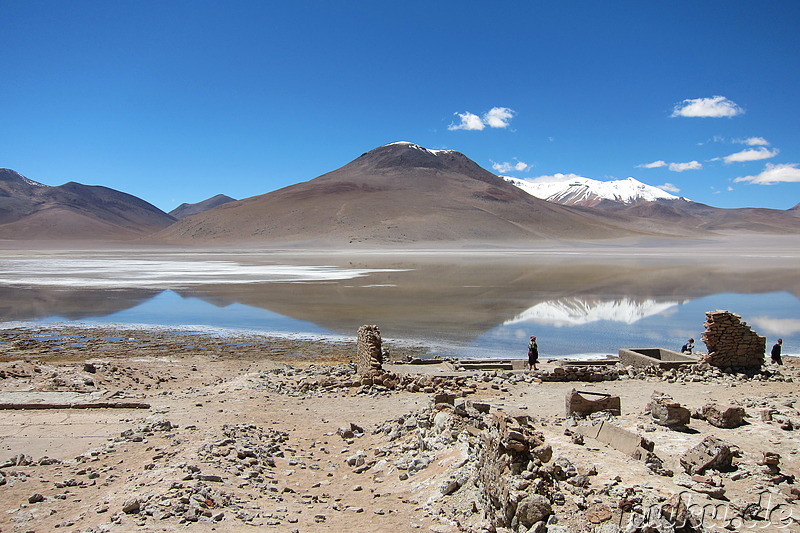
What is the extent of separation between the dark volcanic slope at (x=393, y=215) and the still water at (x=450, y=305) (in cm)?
6353

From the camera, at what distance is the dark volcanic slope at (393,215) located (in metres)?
110

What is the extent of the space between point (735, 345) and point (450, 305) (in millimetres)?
14198

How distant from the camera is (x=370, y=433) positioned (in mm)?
8711

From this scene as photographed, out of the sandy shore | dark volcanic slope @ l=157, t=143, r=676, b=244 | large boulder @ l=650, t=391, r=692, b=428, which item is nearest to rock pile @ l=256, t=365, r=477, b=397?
the sandy shore

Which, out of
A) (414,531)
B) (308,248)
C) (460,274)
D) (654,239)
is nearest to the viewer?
(414,531)

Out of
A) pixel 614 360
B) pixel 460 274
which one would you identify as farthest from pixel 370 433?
pixel 460 274

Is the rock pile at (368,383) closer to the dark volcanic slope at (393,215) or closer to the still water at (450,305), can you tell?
the still water at (450,305)

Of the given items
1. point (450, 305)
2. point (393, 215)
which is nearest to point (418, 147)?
point (393, 215)

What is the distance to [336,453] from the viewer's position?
319 inches

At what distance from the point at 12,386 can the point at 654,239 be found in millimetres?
123254

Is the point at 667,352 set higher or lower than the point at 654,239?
lower

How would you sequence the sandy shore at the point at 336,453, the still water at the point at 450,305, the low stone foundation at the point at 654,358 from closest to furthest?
the sandy shore at the point at 336,453 < the low stone foundation at the point at 654,358 < the still water at the point at 450,305

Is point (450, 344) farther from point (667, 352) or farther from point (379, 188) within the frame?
point (379, 188)

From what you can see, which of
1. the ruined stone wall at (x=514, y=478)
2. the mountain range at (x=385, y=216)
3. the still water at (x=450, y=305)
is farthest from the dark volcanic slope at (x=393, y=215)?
the ruined stone wall at (x=514, y=478)
